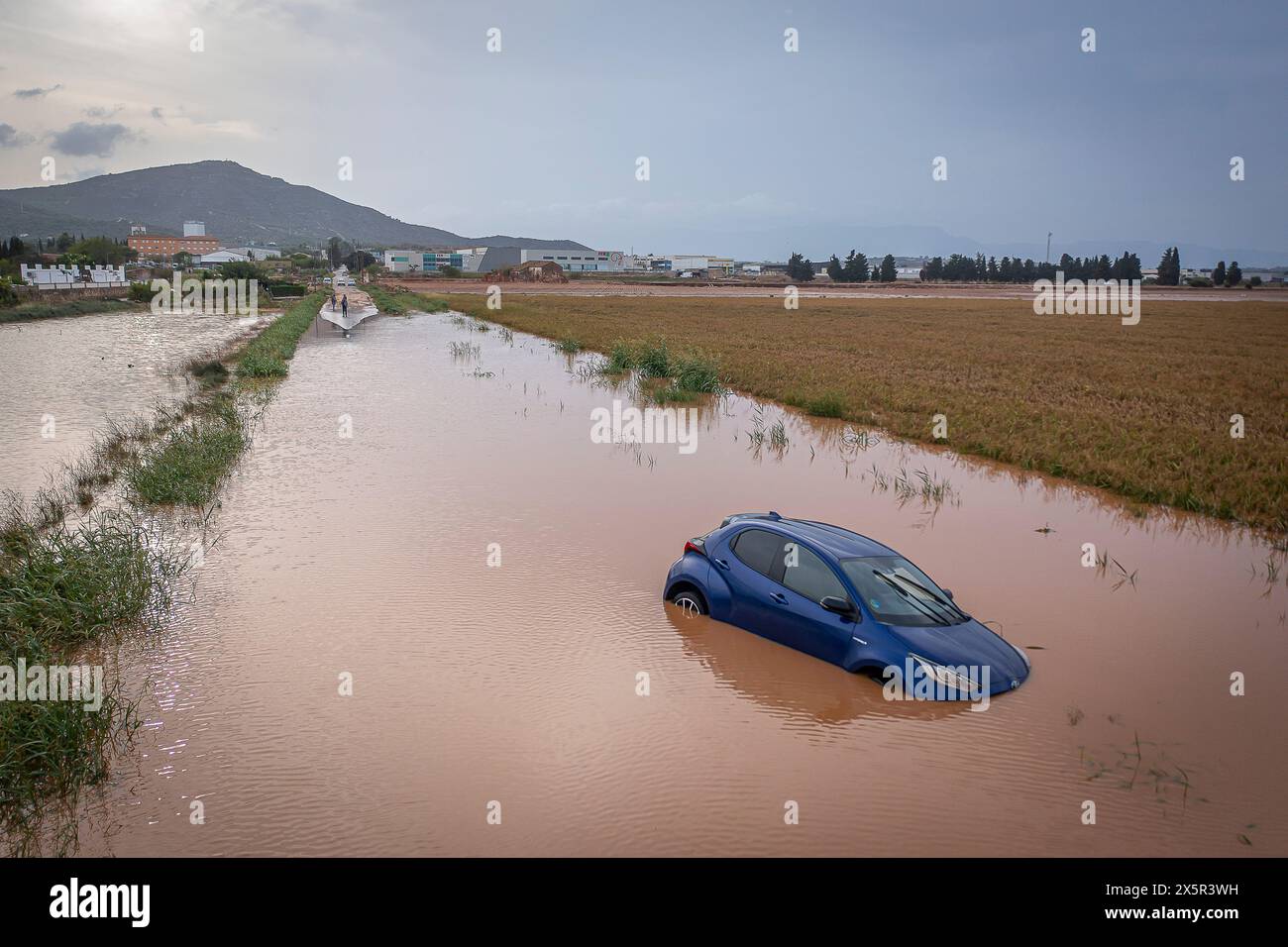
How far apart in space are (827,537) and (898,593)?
100 centimetres

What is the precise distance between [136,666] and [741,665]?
244 inches

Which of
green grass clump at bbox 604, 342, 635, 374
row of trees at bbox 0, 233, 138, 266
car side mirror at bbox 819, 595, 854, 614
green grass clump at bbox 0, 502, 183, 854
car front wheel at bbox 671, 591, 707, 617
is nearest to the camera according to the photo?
green grass clump at bbox 0, 502, 183, 854

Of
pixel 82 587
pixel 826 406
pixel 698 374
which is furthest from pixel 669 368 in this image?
pixel 82 587

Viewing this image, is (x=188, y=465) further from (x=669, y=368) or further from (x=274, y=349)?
(x=274, y=349)

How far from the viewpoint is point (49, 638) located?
31.1ft

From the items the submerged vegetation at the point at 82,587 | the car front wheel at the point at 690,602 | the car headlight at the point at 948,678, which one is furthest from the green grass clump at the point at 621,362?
the car headlight at the point at 948,678

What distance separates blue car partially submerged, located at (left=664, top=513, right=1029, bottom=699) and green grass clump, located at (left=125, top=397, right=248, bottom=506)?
10.1 meters

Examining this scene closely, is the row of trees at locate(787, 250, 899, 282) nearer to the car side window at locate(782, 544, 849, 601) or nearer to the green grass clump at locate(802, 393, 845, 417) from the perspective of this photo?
the green grass clump at locate(802, 393, 845, 417)

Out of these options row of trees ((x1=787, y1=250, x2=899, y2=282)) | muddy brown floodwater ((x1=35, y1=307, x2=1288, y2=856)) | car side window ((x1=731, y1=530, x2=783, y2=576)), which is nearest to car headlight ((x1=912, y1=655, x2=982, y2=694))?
muddy brown floodwater ((x1=35, y1=307, x2=1288, y2=856))

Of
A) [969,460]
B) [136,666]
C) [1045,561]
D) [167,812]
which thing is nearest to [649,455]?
[969,460]

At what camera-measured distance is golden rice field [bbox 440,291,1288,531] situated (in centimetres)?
1783

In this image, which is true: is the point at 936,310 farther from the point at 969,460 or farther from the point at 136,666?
the point at 136,666

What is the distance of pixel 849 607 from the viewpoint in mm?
8461
